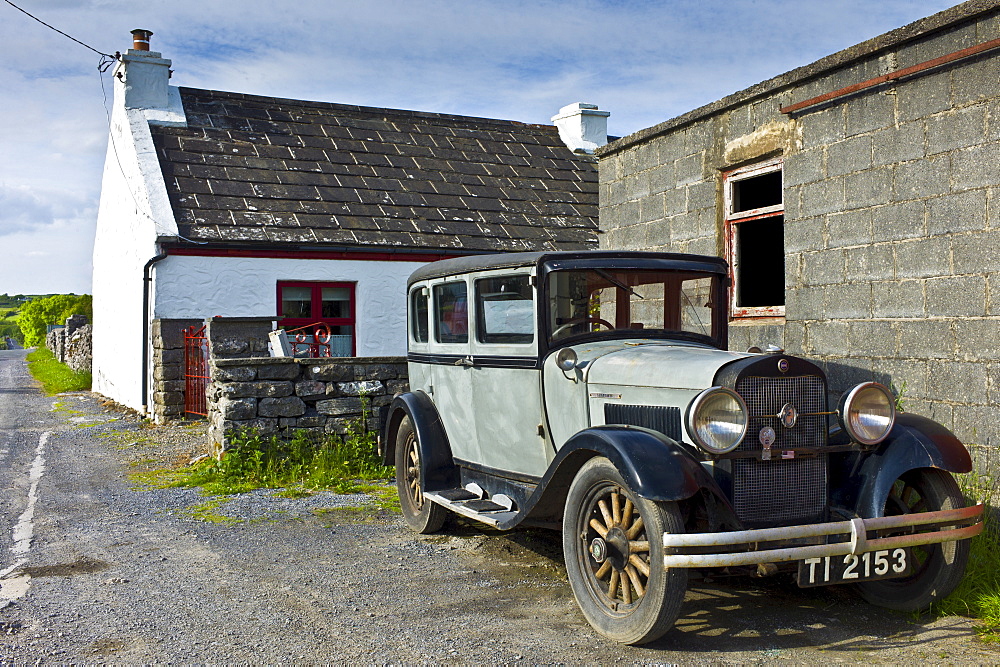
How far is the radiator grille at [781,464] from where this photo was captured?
3953mm

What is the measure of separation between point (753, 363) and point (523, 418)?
4.79 feet

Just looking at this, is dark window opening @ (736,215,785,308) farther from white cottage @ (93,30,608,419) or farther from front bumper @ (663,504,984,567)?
white cottage @ (93,30,608,419)

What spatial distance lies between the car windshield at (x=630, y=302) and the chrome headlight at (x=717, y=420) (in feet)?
3.69

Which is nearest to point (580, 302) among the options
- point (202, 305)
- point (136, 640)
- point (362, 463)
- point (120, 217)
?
point (136, 640)

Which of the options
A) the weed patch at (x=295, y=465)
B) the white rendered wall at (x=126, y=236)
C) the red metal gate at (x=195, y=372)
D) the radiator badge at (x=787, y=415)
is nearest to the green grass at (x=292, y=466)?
Result: the weed patch at (x=295, y=465)

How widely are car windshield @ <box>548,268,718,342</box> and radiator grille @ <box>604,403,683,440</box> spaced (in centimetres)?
62

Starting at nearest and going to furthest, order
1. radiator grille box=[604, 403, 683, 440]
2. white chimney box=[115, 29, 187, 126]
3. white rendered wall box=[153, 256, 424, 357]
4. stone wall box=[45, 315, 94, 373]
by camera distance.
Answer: radiator grille box=[604, 403, 683, 440] < white rendered wall box=[153, 256, 424, 357] < white chimney box=[115, 29, 187, 126] < stone wall box=[45, 315, 94, 373]

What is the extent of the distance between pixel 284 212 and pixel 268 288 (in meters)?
1.29

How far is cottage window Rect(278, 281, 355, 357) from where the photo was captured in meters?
13.2

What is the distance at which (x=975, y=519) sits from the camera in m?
4.05

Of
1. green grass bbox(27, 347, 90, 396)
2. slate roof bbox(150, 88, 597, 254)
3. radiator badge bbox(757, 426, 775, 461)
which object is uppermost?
slate roof bbox(150, 88, 597, 254)

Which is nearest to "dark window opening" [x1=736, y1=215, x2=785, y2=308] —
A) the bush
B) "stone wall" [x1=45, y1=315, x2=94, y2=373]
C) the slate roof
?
the slate roof

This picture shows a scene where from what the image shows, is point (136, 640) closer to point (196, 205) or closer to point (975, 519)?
point (975, 519)

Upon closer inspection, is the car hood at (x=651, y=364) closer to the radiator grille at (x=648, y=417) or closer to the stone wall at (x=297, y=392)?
the radiator grille at (x=648, y=417)
